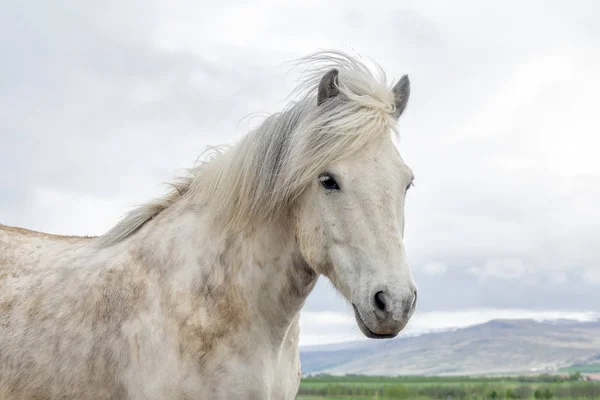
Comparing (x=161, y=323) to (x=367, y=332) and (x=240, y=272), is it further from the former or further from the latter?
(x=367, y=332)

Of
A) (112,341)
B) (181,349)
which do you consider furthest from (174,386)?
(112,341)

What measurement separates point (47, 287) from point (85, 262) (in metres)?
0.32

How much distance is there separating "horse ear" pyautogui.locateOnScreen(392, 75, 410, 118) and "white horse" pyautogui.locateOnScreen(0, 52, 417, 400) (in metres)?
0.01

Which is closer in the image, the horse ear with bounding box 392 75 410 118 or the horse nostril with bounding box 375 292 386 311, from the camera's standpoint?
the horse nostril with bounding box 375 292 386 311

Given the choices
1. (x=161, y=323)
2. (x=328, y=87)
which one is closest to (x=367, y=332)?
(x=161, y=323)

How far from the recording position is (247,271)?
15.4ft

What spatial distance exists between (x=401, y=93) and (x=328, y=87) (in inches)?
30.2

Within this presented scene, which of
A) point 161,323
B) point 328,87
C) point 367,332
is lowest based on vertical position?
point 367,332

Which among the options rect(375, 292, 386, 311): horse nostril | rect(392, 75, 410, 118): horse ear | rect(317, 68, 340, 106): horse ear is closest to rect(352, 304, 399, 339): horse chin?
rect(375, 292, 386, 311): horse nostril

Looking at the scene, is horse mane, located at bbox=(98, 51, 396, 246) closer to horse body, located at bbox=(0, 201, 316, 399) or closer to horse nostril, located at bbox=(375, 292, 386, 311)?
horse body, located at bbox=(0, 201, 316, 399)

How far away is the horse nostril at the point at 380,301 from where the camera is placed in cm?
392

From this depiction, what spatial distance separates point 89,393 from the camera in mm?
4574

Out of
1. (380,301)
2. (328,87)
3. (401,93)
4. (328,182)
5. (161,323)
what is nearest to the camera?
(380,301)

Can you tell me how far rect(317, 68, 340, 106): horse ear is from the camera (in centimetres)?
462
